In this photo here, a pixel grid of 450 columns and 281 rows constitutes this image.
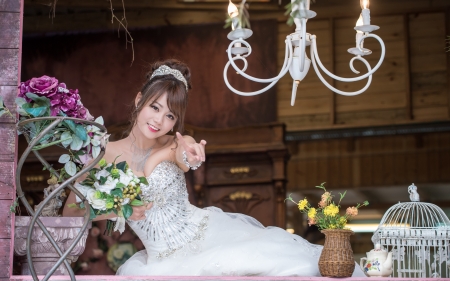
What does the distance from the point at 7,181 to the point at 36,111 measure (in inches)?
14.6

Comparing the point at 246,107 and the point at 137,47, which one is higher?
the point at 137,47

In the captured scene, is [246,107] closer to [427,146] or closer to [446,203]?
[427,146]

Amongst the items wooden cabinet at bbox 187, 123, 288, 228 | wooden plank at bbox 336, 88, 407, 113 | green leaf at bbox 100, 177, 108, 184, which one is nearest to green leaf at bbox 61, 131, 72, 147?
green leaf at bbox 100, 177, 108, 184

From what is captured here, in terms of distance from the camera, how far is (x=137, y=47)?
8.09 metres

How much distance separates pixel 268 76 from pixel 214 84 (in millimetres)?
596

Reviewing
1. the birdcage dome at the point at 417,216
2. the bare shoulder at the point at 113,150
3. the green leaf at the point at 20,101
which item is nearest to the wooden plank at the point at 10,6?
the green leaf at the point at 20,101

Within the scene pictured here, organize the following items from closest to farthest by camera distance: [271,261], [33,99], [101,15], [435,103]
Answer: [33,99], [271,261], [435,103], [101,15]

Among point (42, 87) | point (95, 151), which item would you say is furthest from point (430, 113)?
point (42, 87)

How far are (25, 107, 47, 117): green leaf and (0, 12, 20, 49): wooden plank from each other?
40 centimetres

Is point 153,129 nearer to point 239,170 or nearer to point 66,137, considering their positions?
point 66,137

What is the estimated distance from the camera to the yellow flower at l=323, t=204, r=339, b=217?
3.31 meters

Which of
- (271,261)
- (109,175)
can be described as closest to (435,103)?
(271,261)

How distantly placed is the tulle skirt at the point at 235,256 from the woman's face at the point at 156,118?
0.56m

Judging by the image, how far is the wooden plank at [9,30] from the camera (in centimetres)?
327
